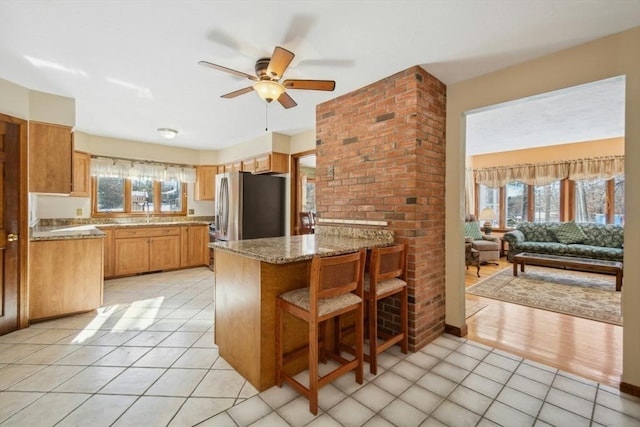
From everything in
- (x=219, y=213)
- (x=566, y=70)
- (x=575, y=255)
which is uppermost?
(x=566, y=70)

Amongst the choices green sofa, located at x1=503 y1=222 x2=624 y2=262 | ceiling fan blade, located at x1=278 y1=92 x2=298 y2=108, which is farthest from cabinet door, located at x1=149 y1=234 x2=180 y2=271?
green sofa, located at x1=503 y1=222 x2=624 y2=262

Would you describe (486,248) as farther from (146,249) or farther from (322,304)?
(146,249)

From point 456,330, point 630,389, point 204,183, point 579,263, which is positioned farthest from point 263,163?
point 579,263

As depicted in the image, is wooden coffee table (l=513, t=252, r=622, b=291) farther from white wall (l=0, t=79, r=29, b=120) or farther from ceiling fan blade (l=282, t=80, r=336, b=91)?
white wall (l=0, t=79, r=29, b=120)

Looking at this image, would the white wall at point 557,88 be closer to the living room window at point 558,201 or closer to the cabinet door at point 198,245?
the cabinet door at point 198,245

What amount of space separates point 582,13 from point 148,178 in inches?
241

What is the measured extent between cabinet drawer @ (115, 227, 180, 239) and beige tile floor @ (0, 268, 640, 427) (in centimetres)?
217

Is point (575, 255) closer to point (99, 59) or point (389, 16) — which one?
point (389, 16)

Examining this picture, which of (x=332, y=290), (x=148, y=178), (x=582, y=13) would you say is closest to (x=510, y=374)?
(x=332, y=290)

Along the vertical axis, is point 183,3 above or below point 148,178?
above

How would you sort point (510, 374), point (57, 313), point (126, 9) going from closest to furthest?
1. point (126, 9)
2. point (510, 374)
3. point (57, 313)

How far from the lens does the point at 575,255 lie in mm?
4988

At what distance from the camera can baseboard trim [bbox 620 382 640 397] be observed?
→ 1836mm

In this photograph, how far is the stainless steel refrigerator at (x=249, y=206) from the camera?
4.37 metres
